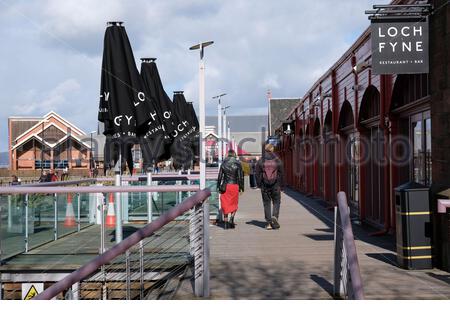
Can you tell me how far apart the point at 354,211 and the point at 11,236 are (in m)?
8.98

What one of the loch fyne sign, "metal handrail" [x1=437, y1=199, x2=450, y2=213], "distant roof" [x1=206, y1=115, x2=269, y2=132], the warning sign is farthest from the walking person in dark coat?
"distant roof" [x1=206, y1=115, x2=269, y2=132]

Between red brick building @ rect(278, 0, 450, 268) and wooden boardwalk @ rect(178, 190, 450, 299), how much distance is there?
0.83 meters

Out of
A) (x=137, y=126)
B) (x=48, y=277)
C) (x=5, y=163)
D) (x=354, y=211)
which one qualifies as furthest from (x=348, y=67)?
(x=5, y=163)

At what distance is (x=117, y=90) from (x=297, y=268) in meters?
4.18

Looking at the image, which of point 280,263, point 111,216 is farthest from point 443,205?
point 111,216

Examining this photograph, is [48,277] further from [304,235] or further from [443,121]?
[443,121]

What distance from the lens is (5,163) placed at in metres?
66.4

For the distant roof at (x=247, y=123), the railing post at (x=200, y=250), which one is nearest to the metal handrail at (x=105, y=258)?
the railing post at (x=200, y=250)

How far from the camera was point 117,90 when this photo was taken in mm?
9281

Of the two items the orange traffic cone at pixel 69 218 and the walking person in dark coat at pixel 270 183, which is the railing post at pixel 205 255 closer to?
the orange traffic cone at pixel 69 218

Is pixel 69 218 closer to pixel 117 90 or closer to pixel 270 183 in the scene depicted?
pixel 117 90

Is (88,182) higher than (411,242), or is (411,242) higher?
(88,182)

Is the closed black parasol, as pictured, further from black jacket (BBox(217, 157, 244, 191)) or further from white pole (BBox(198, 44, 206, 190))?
white pole (BBox(198, 44, 206, 190))

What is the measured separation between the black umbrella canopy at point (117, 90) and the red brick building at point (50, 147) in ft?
161
